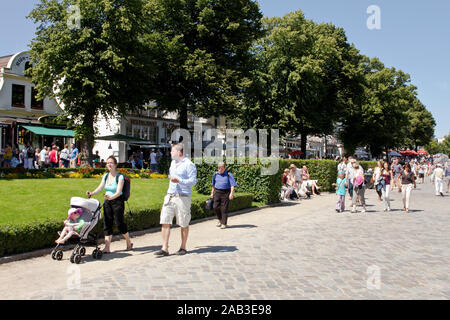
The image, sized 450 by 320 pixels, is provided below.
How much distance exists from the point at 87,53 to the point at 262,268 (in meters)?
22.0

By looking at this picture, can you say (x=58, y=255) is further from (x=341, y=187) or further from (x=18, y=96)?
(x=18, y=96)

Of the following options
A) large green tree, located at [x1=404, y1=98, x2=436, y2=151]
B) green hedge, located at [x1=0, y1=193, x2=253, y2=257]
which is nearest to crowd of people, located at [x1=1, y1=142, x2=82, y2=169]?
green hedge, located at [x1=0, y1=193, x2=253, y2=257]

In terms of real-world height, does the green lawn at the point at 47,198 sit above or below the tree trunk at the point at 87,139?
below

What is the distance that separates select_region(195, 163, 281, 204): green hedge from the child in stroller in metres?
10.5

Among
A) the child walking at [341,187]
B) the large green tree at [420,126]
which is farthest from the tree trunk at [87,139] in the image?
the large green tree at [420,126]

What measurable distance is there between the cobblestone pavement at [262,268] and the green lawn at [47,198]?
2.40m

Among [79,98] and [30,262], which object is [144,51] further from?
[30,262]

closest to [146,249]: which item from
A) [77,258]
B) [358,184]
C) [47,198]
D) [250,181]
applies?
[77,258]

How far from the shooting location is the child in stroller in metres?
7.57

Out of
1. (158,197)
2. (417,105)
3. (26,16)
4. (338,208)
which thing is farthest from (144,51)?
(417,105)

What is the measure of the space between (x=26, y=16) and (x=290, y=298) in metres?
27.7

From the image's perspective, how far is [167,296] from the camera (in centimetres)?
545

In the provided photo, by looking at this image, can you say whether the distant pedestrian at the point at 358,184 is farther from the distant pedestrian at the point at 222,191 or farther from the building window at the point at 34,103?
the building window at the point at 34,103

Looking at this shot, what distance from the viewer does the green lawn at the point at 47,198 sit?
10344mm
